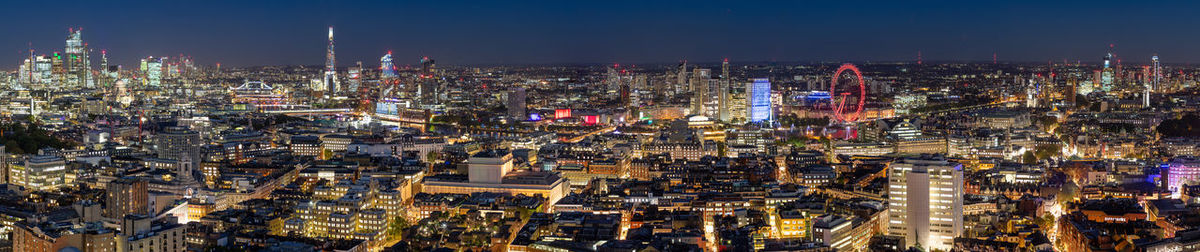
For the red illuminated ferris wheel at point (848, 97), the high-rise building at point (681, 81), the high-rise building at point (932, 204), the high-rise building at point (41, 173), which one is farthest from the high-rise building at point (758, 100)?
the high-rise building at point (932, 204)

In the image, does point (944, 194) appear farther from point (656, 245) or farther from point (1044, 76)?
point (1044, 76)

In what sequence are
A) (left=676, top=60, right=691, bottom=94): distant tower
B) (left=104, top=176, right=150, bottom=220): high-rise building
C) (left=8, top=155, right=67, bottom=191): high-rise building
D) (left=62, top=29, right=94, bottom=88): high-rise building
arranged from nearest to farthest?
(left=104, top=176, right=150, bottom=220): high-rise building
(left=8, top=155, right=67, bottom=191): high-rise building
(left=676, top=60, right=691, bottom=94): distant tower
(left=62, top=29, right=94, bottom=88): high-rise building

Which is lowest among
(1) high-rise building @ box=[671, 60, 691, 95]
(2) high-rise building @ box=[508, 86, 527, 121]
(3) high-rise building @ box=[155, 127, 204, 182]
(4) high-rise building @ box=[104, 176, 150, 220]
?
(4) high-rise building @ box=[104, 176, 150, 220]

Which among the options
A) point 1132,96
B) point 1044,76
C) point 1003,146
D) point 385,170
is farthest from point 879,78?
point 385,170

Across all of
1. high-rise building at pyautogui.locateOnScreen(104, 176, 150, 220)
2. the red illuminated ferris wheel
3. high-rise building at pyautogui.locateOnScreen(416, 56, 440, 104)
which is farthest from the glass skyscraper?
high-rise building at pyautogui.locateOnScreen(104, 176, 150, 220)

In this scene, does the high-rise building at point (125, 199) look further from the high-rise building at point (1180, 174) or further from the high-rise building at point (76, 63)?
the high-rise building at point (76, 63)

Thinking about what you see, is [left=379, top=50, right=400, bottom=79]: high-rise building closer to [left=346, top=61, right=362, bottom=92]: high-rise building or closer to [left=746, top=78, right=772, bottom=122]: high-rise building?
[left=346, top=61, right=362, bottom=92]: high-rise building

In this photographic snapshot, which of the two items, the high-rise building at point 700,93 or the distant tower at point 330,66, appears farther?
the distant tower at point 330,66
